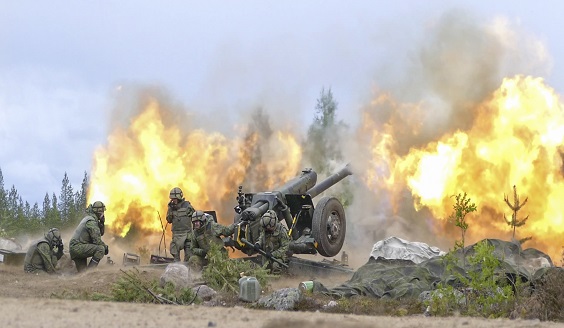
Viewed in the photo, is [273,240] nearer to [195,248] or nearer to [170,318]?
[195,248]

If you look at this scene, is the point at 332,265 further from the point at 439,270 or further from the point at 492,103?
the point at 492,103

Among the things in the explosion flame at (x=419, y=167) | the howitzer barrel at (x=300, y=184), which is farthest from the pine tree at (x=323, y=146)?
the howitzer barrel at (x=300, y=184)

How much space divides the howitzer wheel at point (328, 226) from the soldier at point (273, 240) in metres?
1.24

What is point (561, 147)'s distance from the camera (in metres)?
22.9

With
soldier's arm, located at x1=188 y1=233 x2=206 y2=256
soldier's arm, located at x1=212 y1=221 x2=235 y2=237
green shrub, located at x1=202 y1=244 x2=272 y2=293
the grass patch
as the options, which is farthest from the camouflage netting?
soldier's arm, located at x1=212 y1=221 x2=235 y2=237

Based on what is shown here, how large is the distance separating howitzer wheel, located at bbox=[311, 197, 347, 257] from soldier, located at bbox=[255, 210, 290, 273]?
1.24 metres

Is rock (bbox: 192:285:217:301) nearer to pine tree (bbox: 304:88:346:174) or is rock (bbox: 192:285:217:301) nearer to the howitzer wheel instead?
the howitzer wheel

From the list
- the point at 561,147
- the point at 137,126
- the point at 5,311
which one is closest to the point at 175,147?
the point at 137,126

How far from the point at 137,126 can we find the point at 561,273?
19.0m

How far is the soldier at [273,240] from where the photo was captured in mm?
Answer: 15031

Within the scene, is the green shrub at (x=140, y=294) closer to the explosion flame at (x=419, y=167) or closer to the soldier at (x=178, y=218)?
the soldier at (x=178, y=218)

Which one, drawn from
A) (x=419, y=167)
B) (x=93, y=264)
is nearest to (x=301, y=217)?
(x=93, y=264)

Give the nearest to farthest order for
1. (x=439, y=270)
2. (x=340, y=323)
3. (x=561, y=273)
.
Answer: (x=340, y=323) → (x=561, y=273) → (x=439, y=270)

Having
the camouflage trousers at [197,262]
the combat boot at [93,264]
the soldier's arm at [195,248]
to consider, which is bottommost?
the combat boot at [93,264]
